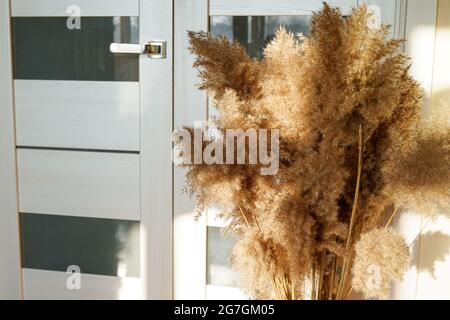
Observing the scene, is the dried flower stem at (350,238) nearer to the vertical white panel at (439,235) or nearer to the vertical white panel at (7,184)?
the vertical white panel at (439,235)

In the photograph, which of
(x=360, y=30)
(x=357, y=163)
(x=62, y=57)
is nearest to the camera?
(x=360, y=30)

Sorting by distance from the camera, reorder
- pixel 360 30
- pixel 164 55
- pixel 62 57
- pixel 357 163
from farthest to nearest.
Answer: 1. pixel 62 57
2. pixel 164 55
3. pixel 357 163
4. pixel 360 30

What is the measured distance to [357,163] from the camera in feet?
4.10

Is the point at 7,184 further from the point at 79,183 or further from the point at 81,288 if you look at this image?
the point at 81,288

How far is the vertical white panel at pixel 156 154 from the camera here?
175cm

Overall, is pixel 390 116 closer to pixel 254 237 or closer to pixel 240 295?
pixel 254 237

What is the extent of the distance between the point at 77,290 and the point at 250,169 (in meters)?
1.07

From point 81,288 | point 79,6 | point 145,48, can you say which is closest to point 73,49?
point 79,6

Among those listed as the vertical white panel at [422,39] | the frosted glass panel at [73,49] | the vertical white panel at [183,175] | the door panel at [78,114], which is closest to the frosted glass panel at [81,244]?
the vertical white panel at [183,175]

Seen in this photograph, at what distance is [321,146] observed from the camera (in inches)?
45.3

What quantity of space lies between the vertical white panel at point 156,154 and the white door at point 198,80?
3 centimetres

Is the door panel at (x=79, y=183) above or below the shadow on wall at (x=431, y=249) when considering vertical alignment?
above

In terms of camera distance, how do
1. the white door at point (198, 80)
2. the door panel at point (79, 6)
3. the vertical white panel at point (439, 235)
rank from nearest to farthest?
1. the vertical white panel at point (439, 235)
2. the white door at point (198, 80)
3. the door panel at point (79, 6)
